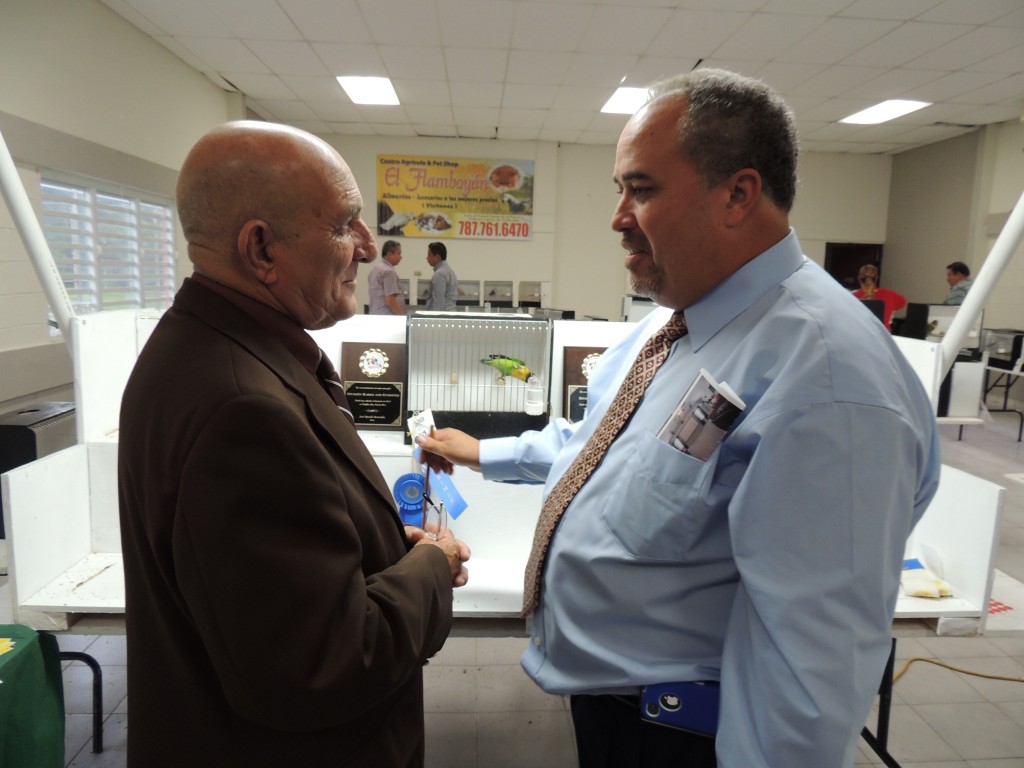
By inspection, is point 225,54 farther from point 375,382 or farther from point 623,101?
point 375,382

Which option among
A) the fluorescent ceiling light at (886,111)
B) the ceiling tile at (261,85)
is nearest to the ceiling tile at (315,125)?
the ceiling tile at (261,85)

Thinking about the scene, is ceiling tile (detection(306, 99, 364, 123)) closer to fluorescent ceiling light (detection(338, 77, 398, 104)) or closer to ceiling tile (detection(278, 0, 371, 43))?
fluorescent ceiling light (detection(338, 77, 398, 104))

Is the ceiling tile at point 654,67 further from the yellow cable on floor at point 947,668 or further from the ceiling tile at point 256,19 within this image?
the yellow cable on floor at point 947,668

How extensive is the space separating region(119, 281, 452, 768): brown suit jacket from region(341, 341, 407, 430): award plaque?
113cm

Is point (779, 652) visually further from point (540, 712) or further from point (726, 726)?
point (540, 712)

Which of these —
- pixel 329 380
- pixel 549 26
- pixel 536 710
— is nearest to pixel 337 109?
pixel 549 26

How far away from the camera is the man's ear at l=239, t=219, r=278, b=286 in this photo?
770 millimetres

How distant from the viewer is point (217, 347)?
2.37 ft

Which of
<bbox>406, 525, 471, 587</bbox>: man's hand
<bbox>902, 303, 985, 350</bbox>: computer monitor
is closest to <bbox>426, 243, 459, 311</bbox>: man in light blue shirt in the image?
<bbox>902, 303, 985, 350</bbox>: computer monitor

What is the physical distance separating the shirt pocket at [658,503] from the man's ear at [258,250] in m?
0.56

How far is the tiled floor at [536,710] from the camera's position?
1.98 metres

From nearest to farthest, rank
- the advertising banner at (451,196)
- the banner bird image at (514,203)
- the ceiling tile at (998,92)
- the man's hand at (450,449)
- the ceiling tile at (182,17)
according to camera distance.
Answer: the man's hand at (450,449)
the ceiling tile at (182,17)
the ceiling tile at (998,92)
the advertising banner at (451,196)
the banner bird image at (514,203)

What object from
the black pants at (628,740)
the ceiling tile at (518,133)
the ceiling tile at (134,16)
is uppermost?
the ceiling tile at (518,133)

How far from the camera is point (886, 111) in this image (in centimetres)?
679
